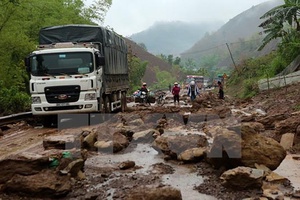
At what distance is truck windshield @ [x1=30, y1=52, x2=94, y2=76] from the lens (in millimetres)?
12328

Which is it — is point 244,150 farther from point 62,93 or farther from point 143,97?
point 143,97

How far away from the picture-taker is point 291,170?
6.53m

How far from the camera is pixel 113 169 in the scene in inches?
264

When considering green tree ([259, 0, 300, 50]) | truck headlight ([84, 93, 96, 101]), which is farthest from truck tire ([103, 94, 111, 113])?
green tree ([259, 0, 300, 50])

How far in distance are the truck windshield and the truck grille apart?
485mm

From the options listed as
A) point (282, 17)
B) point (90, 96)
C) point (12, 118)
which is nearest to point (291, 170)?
point (90, 96)

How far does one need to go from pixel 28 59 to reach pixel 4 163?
7474mm

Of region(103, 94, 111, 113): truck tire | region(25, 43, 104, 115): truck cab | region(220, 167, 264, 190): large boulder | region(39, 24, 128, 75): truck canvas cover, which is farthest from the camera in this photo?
region(103, 94, 111, 113): truck tire

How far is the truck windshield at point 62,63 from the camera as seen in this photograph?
12328mm

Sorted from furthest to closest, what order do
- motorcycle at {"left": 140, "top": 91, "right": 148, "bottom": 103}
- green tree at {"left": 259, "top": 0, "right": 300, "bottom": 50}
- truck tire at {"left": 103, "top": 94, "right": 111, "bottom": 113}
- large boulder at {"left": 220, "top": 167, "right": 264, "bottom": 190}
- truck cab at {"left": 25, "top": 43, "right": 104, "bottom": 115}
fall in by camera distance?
motorcycle at {"left": 140, "top": 91, "right": 148, "bottom": 103}
green tree at {"left": 259, "top": 0, "right": 300, "bottom": 50}
truck tire at {"left": 103, "top": 94, "right": 111, "bottom": 113}
truck cab at {"left": 25, "top": 43, "right": 104, "bottom": 115}
large boulder at {"left": 220, "top": 167, "right": 264, "bottom": 190}

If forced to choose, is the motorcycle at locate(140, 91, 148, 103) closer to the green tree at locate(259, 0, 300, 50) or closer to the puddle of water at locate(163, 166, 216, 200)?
the green tree at locate(259, 0, 300, 50)

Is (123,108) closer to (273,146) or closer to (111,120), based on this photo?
(111,120)

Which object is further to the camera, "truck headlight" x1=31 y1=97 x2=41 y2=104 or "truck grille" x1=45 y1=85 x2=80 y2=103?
"truck headlight" x1=31 y1=97 x2=41 y2=104

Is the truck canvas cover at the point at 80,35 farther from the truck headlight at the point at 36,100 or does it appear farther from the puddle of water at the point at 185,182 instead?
the puddle of water at the point at 185,182
